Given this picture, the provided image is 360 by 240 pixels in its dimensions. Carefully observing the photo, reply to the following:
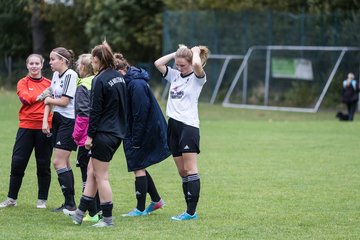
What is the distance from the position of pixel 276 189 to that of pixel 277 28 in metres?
24.8

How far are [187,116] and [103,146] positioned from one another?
3.89ft

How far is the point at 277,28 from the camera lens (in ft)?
120

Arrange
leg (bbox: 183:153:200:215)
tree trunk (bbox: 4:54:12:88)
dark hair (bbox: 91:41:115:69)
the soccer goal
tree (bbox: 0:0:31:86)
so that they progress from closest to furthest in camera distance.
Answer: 1. dark hair (bbox: 91:41:115:69)
2. leg (bbox: 183:153:200:215)
3. the soccer goal
4. tree trunk (bbox: 4:54:12:88)
5. tree (bbox: 0:0:31:86)

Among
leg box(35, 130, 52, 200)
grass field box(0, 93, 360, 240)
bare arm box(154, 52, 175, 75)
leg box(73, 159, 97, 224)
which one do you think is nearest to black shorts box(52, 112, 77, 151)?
leg box(35, 130, 52, 200)

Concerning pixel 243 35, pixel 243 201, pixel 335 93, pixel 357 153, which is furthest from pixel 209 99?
pixel 243 201

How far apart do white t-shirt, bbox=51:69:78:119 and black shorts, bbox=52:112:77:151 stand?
6cm

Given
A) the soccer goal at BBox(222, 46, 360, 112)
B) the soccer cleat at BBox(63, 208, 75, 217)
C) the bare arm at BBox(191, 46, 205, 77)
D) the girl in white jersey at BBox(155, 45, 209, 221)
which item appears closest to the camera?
the bare arm at BBox(191, 46, 205, 77)

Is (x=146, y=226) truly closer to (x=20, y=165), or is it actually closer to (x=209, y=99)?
(x=20, y=165)

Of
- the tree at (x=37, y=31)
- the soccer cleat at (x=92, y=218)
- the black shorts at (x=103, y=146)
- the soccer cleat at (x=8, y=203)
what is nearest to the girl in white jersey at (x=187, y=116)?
the soccer cleat at (x=92, y=218)

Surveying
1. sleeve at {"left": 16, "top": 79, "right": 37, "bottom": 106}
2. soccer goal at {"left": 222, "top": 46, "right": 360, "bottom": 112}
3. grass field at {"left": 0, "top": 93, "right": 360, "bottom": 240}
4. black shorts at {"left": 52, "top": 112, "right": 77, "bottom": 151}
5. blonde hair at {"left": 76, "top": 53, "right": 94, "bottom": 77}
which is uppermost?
blonde hair at {"left": 76, "top": 53, "right": 94, "bottom": 77}

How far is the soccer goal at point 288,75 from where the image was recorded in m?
33.5

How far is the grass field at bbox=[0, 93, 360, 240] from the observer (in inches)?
350

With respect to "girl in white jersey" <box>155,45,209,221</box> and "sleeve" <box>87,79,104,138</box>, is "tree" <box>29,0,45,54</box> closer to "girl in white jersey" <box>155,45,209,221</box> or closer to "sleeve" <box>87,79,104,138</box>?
"girl in white jersey" <box>155,45,209,221</box>

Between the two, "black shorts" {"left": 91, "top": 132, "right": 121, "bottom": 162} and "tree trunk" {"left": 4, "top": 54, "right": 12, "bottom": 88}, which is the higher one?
"black shorts" {"left": 91, "top": 132, "right": 121, "bottom": 162}
